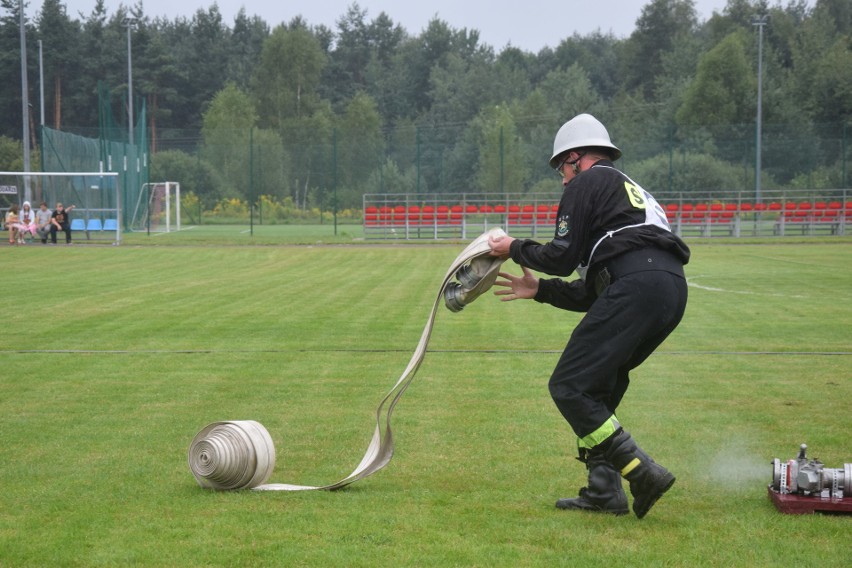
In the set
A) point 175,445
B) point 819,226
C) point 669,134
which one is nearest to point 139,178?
point 669,134

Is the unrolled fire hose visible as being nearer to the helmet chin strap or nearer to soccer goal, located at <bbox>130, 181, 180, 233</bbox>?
the helmet chin strap

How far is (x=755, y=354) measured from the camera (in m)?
11.6

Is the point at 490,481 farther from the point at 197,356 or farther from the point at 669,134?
the point at 669,134

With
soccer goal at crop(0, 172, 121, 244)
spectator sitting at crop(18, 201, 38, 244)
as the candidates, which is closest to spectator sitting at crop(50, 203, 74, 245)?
spectator sitting at crop(18, 201, 38, 244)

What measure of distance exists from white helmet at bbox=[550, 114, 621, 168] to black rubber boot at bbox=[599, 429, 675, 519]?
147 cm

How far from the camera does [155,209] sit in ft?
166

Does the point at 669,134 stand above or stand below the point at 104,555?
above

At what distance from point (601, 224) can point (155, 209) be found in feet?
154

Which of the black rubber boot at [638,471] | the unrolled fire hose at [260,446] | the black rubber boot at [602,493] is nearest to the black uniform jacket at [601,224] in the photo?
the unrolled fire hose at [260,446]

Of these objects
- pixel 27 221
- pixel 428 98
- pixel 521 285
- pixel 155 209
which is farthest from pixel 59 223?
pixel 428 98

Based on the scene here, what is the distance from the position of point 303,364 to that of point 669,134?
4004 cm

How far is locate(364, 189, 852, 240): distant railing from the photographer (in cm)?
4288

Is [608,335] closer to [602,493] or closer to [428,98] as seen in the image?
[602,493]

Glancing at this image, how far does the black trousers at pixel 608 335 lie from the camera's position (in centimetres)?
530
